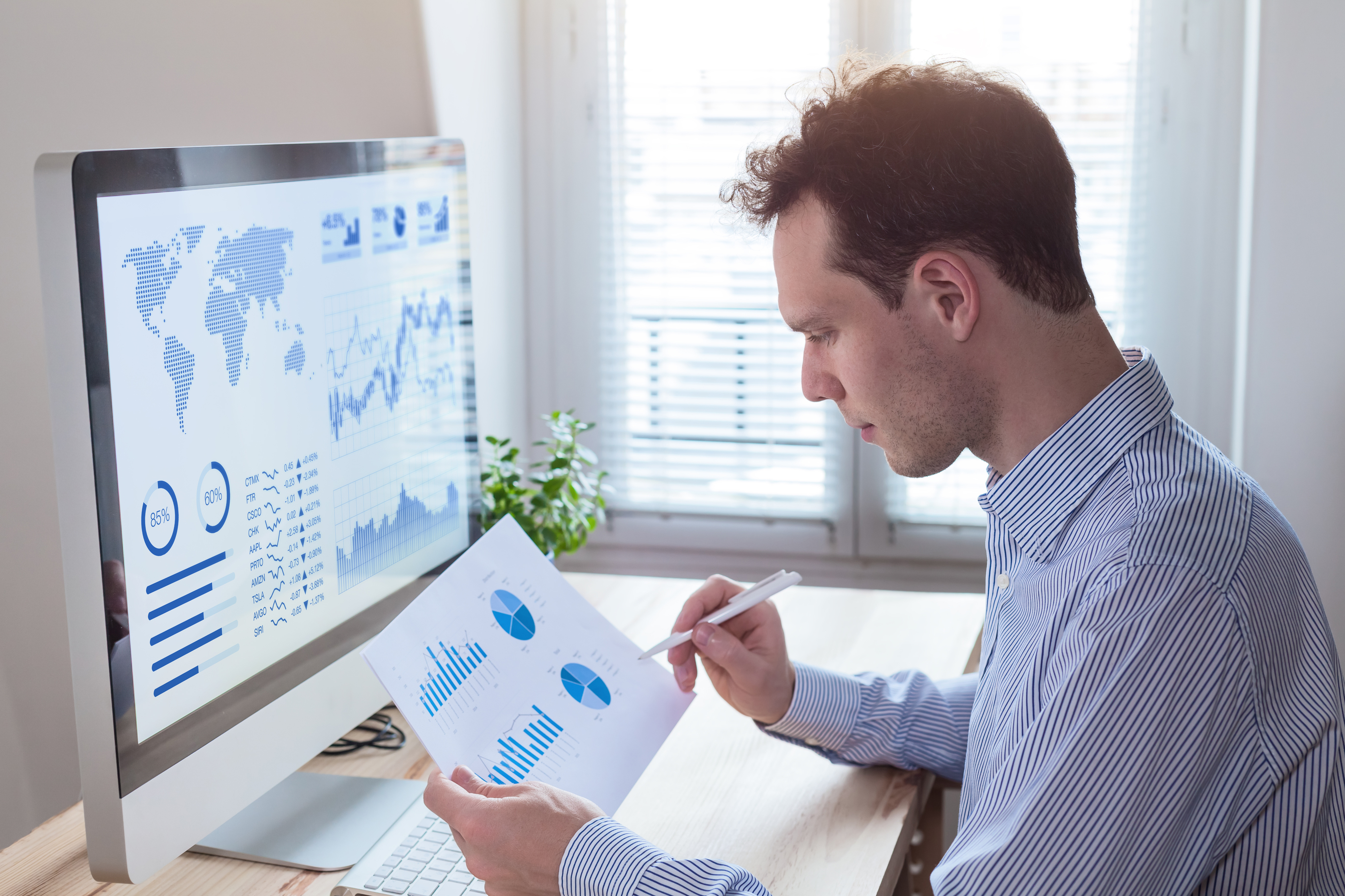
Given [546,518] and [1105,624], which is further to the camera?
[546,518]

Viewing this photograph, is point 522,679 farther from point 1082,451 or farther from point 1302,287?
point 1302,287

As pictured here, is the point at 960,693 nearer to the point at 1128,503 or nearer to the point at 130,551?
the point at 1128,503

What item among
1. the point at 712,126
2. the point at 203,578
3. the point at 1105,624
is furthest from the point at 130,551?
the point at 712,126

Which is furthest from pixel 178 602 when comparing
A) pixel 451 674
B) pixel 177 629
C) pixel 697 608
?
pixel 697 608

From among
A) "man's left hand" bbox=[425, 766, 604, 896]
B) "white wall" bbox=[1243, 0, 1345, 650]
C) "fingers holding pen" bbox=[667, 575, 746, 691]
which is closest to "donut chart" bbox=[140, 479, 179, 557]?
"man's left hand" bbox=[425, 766, 604, 896]

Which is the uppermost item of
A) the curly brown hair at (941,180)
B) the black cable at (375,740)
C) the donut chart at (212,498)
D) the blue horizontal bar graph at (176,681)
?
the curly brown hair at (941,180)

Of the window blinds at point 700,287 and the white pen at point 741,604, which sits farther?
the window blinds at point 700,287

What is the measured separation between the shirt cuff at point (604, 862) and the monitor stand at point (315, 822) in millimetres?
240

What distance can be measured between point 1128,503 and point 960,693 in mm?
426

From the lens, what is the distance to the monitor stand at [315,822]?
3.26 feet

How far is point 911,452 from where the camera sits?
96cm

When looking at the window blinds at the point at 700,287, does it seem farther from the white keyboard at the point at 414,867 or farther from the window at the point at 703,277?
the white keyboard at the point at 414,867

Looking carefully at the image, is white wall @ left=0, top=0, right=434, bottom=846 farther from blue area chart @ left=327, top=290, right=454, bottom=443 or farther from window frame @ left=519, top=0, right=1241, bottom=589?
window frame @ left=519, top=0, right=1241, bottom=589

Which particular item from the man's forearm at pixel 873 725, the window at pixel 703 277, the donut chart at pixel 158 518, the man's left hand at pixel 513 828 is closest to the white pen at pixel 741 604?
the man's forearm at pixel 873 725
